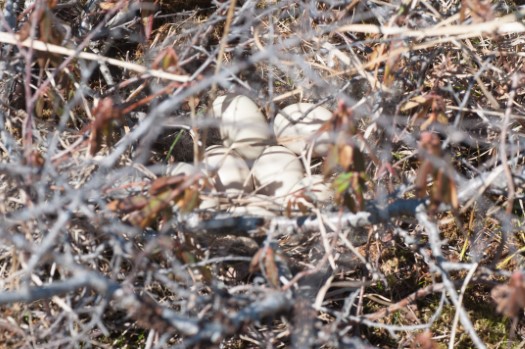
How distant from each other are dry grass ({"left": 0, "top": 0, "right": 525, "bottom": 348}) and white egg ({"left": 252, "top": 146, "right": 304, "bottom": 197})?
12 cm

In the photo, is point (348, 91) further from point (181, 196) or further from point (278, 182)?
point (181, 196)

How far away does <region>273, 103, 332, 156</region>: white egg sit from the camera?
1.98 meters

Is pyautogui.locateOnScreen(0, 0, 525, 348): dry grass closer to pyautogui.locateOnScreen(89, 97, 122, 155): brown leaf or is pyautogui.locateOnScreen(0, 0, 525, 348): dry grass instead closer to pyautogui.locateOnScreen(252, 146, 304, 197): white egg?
pyautogui.locateOnScreen(89, 97, 122, 155): brown leaf

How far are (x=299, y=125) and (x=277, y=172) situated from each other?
186mm

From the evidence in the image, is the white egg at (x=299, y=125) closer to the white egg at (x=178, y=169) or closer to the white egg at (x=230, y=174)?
the white egg at (x=230, y=174)

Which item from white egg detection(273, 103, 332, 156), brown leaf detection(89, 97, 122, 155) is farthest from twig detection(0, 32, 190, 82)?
white egg detection(273, 103, 332, 156)

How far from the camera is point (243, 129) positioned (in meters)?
1.98

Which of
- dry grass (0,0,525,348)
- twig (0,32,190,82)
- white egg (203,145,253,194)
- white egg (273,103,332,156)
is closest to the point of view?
dry grass (0,0,525,348)

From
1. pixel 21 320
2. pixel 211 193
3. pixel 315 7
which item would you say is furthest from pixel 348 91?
pixel 21 320

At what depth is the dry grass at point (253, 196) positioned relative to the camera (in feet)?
4.87

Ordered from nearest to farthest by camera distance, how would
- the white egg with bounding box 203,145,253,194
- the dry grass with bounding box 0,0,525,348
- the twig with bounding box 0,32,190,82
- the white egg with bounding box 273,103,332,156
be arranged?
1. the dry grass with bounding box 0,0,525,348
2. the twig with bounding box 0,32,190,82
3. the white egg with bounding box 203,145,253,194
4. the white egg with bounding box 273,103,332,156

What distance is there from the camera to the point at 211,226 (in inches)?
67.2

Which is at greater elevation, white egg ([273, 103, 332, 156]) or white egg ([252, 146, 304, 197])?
white egg ([273, 103, 332, 156])

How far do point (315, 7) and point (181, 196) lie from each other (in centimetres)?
99
